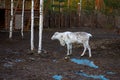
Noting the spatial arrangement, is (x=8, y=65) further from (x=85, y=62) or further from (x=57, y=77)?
(x=85, y=62)

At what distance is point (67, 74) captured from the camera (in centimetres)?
1056

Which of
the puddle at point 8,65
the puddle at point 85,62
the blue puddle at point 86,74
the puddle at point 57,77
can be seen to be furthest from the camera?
the puddle at point 85,62

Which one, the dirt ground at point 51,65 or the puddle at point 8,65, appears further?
→ the puddle at point 8,65

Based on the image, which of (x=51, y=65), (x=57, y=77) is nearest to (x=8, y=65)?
(x=51, y=65)

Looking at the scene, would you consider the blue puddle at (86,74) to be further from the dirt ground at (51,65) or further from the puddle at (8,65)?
the puddle at (8,65)

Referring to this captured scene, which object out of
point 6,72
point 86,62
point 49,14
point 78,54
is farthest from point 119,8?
point 49,14

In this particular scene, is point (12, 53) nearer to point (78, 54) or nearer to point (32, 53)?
point (32, 53)

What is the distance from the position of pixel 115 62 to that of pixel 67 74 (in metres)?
3.35

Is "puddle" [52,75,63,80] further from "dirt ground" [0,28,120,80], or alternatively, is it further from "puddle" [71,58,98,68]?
"puddle" [71,58,98,68]

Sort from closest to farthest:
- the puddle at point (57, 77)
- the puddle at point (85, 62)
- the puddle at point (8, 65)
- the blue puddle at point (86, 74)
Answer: the puddle at point (57, 77) < the blue puddle at point (86, 74) < the puddle at point (8, 65) < the puddle at point (85, 62)

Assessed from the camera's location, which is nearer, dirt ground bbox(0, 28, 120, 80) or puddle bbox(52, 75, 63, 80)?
puddle bbox(52, 75, 63, 80)

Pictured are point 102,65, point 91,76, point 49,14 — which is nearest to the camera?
point 91,76

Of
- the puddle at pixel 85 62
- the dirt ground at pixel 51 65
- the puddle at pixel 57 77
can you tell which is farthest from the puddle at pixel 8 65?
the puddle at pixel 85 62

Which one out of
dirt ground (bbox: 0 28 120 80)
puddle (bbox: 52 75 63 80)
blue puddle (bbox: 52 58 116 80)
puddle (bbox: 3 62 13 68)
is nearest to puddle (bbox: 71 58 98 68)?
blue puddle (bbox: 52 58 116 80)
